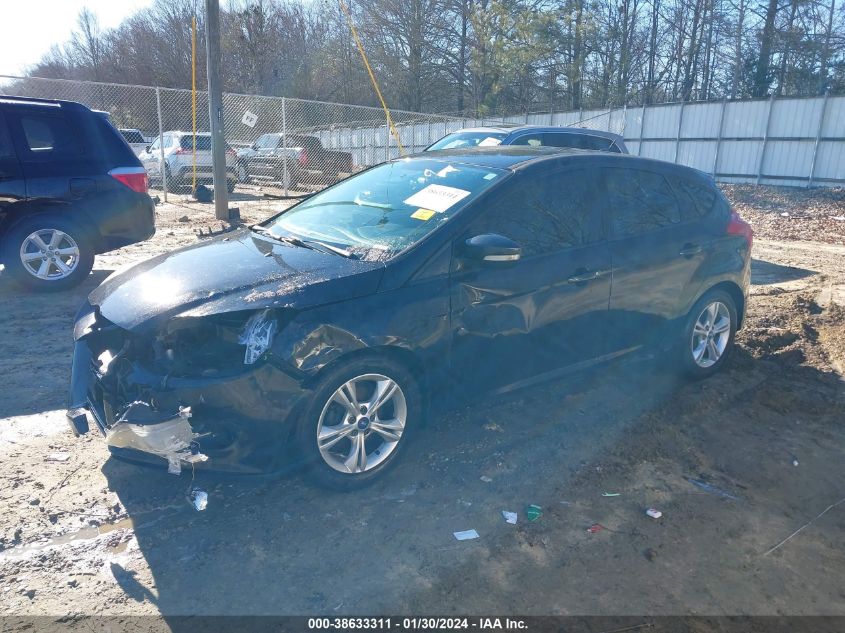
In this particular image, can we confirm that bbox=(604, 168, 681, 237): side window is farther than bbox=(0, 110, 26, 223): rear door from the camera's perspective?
No

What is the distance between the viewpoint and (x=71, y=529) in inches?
118

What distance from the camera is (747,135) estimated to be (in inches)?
772

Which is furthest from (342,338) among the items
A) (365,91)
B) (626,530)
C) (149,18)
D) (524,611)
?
(149,18)

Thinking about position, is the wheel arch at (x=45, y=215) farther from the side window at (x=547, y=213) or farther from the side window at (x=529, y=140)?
the side window at (x=529, y=140)

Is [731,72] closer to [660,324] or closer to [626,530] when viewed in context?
[660,324]

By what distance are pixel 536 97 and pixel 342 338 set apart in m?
32.9

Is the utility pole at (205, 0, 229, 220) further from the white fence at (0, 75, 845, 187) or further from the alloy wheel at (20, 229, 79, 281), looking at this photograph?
the alloy wheel at (20, 229, 79, 281)

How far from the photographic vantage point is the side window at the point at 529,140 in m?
9.16

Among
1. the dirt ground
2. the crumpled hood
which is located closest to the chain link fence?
the crumpled hood

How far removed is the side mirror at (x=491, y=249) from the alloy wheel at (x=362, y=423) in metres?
0.84

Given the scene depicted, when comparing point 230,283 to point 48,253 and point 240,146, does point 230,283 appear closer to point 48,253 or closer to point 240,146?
point 48,253

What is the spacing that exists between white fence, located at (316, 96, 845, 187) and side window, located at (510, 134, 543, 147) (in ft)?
23.1

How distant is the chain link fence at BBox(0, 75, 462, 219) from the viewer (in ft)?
51.8

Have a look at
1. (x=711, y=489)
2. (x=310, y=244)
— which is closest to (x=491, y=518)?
(x=711, y=489)
